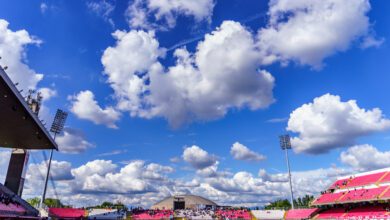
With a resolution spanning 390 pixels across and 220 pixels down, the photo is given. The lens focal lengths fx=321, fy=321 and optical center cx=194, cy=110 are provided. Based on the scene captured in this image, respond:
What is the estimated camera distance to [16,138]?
46812 mm

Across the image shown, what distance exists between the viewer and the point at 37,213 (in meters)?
54.9

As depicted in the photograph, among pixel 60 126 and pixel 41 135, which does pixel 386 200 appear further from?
pixel 60 126

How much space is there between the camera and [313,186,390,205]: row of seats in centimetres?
5189

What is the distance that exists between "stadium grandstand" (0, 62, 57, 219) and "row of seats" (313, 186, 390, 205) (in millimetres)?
50678

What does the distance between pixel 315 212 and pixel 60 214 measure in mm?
61240

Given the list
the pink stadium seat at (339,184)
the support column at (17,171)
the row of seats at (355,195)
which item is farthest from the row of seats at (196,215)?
the support column at (17,171)

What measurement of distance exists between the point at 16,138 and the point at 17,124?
7376mm

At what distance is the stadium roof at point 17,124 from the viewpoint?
31.8m

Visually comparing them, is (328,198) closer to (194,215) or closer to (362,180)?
(362,180)

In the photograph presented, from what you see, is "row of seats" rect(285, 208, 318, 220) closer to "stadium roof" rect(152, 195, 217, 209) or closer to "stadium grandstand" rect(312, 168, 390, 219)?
"stadium grandstand" rect(312, 168, 390, 219)

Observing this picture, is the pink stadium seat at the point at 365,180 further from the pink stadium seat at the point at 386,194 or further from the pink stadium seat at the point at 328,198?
the pink stadium seat at the point at 386,194

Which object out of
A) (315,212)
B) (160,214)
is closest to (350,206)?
(315,212)

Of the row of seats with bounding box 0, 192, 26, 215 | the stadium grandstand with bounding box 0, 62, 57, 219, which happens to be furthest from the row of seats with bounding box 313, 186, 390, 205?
the row of seats with bounding box 0, 192, 26, 215

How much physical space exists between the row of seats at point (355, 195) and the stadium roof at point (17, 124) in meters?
51.7
